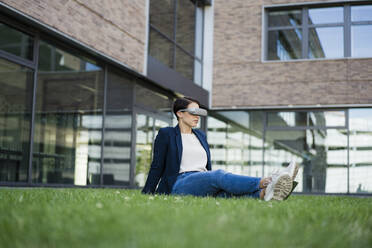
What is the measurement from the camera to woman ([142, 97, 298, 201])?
4.44 m

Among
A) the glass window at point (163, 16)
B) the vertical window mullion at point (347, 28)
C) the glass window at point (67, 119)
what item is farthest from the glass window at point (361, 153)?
the glass window at point (67, 119)

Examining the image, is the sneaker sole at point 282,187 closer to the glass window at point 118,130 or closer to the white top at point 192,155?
the white top at point 192,155

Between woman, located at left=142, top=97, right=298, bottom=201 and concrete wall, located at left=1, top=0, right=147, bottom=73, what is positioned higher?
concrete wall, located at left=1, top=0, right=147, bottom=73

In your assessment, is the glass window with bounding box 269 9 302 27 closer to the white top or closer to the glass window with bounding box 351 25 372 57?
the glass window with bounding box 351 25 372 57

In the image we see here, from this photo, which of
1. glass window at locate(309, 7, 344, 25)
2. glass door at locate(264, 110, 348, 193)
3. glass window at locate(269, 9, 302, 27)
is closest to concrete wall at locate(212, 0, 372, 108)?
glass window at locate(269, 9, 302, 27)

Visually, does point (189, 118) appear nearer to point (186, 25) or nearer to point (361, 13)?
point (186, 25)

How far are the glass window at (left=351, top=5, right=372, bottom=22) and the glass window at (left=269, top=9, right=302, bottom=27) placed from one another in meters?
1.61

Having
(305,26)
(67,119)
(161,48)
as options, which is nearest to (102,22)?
(67,119)

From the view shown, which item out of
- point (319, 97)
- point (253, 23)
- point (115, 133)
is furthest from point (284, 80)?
point (115, 133)

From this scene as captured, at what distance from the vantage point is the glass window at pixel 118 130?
10.6 meters

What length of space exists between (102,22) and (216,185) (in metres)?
5.88

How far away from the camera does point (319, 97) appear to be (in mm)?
14406

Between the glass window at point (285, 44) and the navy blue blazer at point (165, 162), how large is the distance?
1051cm

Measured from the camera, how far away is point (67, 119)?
31.8 ft
